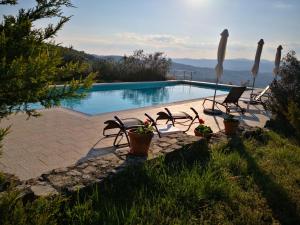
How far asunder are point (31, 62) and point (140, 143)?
304 cm

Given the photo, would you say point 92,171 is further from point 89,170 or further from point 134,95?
point 134,95

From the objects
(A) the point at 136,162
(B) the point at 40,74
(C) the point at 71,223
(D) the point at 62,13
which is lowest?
(C) the point at 71,223

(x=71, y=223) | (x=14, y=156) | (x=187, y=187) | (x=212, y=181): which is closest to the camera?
(x=71, y=223)

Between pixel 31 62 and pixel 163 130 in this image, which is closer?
pixel 31 62

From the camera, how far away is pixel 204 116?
371 inches

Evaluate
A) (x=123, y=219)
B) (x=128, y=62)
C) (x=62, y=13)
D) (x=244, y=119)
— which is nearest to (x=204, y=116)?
(x=244, y=119)

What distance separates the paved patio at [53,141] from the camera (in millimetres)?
4652

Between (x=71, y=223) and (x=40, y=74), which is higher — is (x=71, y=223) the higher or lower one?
the lower one

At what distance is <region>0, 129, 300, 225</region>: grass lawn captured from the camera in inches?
121

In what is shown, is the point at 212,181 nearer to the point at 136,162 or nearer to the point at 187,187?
the point at 187,187

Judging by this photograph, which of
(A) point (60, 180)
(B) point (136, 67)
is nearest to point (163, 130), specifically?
(A) point (60, 180)

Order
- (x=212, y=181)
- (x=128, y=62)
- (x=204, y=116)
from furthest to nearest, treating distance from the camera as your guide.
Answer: (x=128, y=62) < (x=204, y=116) < (x=212, y=181)

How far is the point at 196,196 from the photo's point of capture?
366 cm

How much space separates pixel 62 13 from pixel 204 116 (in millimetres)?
7954
